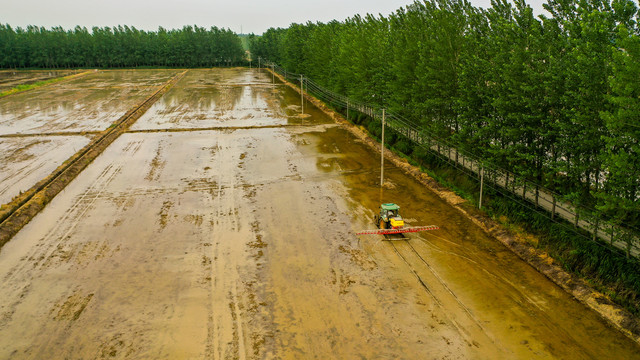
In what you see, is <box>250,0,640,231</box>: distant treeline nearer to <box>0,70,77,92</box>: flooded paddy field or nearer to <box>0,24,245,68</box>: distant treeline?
<box>0,70,77,92</box>: flooded paddy field

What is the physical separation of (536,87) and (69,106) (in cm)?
5246

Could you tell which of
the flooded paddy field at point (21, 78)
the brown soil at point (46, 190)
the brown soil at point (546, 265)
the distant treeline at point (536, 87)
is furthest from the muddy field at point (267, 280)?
the flooded paddy field at point (21, 78)

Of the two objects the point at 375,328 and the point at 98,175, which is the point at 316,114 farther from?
the point at 375,328

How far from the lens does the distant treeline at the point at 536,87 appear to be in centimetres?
1330

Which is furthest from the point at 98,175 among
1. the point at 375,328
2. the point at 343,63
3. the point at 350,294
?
the point at 343,63

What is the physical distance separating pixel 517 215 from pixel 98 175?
22698mm

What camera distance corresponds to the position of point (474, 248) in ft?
54.7

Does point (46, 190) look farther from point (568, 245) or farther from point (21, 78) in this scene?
point (21, 78)

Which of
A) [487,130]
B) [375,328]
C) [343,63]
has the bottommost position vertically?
[375,328]

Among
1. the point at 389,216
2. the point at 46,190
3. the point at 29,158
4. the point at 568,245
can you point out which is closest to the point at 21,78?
the point at 29,158

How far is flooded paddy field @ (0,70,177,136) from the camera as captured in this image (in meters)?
41.1

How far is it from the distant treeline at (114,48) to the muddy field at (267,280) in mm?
111176

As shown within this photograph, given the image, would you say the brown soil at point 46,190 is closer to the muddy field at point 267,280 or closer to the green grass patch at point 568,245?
the muddy field at point 267,280

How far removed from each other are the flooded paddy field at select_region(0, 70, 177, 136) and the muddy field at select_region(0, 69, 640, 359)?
19.5 meters
